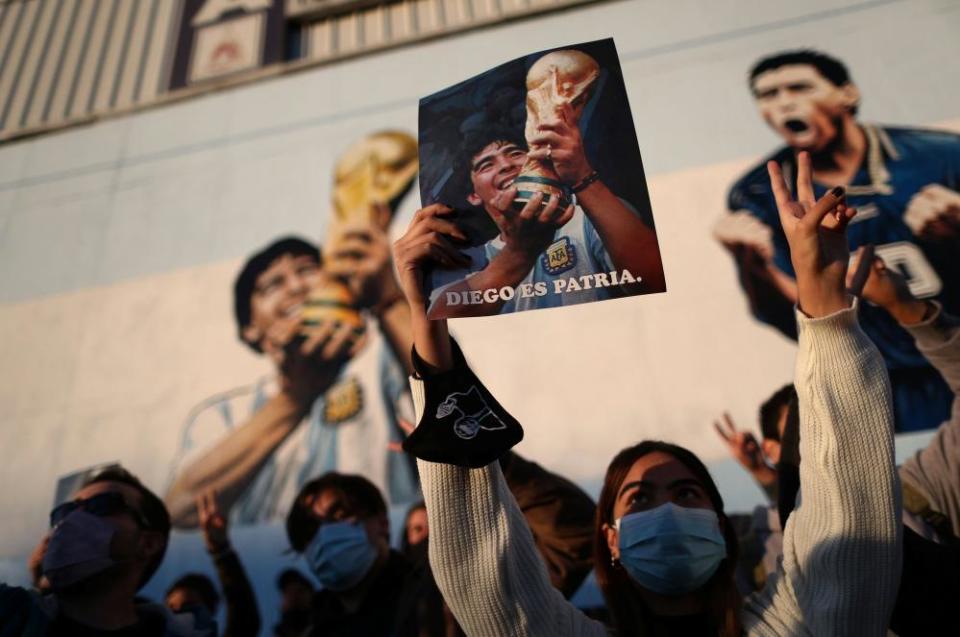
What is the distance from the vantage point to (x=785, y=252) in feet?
13.5

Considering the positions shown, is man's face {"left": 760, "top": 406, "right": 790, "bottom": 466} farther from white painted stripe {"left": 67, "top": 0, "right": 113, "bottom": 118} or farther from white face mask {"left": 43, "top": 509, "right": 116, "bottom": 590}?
white painted stripe {"left": 67, "top": 0, "right": 113, "bottom": 118}

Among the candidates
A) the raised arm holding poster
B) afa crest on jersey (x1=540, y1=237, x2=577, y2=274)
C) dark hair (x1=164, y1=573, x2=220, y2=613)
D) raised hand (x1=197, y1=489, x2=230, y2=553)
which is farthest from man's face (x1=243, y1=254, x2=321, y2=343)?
afa crest on jersey (x1=540, y1=237, x2=577, y2=274)

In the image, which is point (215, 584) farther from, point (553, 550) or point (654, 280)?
point (654, 280)

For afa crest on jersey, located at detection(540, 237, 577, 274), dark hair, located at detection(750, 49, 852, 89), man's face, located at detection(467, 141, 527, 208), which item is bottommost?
afa crest on jersey, located at detection(540, 237, 577, 274)

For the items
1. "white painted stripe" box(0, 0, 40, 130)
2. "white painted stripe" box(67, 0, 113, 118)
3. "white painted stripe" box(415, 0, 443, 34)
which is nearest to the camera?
"white painted stripe" box(415, 0, 443, 34)

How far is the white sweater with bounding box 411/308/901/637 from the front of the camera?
1229mm

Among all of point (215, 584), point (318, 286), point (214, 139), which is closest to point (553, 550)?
point (215, 584)

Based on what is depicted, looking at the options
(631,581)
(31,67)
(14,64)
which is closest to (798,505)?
(631,581)

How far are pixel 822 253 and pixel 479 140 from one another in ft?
2.55

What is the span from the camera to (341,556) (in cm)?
256

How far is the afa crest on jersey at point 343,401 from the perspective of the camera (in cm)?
434

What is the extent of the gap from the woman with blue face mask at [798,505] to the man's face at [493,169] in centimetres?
10

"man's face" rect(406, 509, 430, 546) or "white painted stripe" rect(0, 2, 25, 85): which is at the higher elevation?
"white painted stripe" rect(0, 2, 25, 85)

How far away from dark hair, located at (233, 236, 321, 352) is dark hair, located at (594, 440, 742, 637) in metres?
3.72
